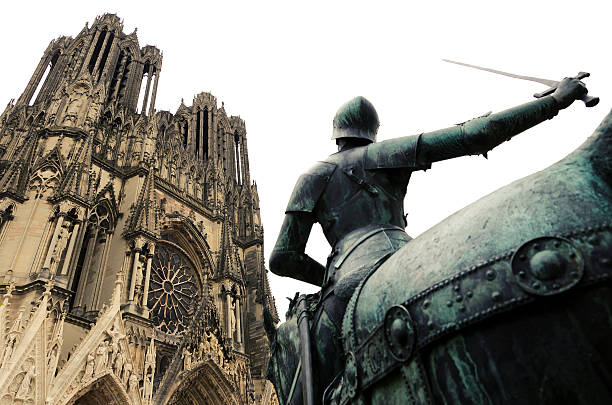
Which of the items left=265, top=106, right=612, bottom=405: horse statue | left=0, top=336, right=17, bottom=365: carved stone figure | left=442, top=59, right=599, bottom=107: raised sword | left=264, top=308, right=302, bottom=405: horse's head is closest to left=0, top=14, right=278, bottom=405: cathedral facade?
left=0, top=336, right=17, bottom=365: carved stone figure

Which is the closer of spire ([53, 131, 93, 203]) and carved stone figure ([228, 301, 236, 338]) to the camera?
spire ([53, 131, 93, 203])

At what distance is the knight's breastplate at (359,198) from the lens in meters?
2.32

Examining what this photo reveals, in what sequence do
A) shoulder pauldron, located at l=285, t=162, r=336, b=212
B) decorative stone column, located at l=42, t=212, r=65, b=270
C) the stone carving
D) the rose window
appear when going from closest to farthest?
1. shoulder pauldron, located at l=285, t=162, r=336, b=212
2. decorative stone column, located at l=42, t=212, r=65, b=270
3. the stone carving
4. the rose window

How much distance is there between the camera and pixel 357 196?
92.3 inches

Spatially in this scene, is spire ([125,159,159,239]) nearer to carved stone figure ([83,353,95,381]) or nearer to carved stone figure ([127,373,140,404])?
carved stone figure ([83,353,95,381])

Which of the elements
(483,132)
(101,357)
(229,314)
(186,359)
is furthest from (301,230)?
(229,314)

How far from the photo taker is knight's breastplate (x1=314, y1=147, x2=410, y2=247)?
232 cm

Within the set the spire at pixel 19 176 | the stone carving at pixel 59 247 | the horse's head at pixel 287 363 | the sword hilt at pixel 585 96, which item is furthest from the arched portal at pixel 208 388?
the sword hilt at pixel 585 96

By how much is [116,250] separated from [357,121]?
1562cm

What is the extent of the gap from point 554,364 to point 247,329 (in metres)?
20.7

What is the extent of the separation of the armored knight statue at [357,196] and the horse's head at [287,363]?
19 cm

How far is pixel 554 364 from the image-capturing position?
117 centimetres

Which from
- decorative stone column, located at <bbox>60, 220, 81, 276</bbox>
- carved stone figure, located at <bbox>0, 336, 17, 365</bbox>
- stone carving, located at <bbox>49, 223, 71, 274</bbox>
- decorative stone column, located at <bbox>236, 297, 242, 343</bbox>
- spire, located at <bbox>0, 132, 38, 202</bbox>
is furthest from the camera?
decorative stone column, located at <bbox>236, 297, 242, 343</bbox>

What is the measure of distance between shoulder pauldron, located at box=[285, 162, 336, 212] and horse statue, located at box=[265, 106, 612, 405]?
821mm
